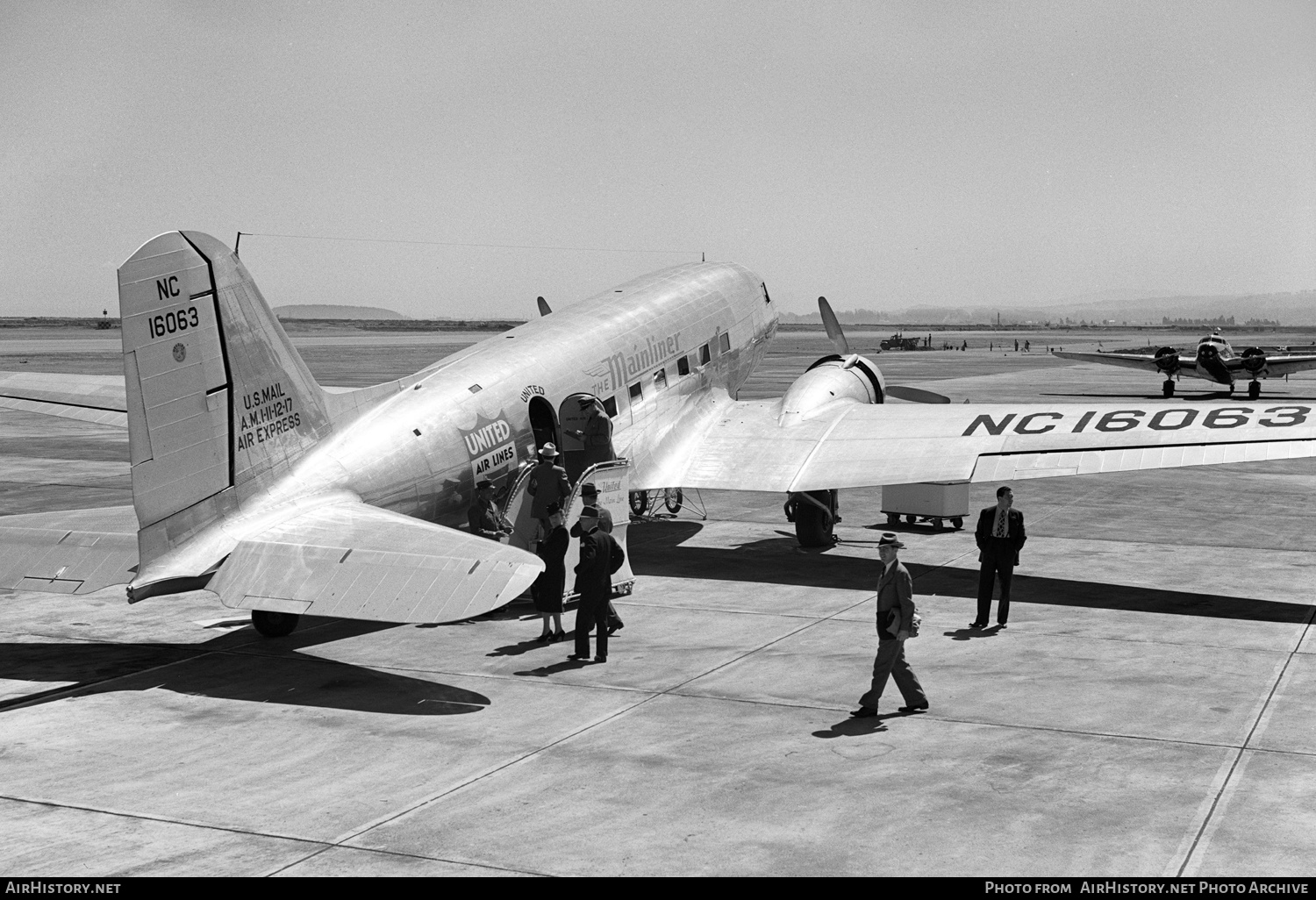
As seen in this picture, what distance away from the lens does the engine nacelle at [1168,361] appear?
5912cm

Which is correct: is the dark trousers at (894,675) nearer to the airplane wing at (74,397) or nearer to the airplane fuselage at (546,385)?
the airplane fuselage at (546,385)

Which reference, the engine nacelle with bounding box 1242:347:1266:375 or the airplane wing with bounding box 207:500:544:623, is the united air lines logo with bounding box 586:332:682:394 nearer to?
the airplane wing with bounding box 207:500:544:623

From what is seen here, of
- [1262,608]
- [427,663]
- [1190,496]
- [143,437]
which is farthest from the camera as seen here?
[1190,496]

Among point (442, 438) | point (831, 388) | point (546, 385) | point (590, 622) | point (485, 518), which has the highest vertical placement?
point (546, 385)

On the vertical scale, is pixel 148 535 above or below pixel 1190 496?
above

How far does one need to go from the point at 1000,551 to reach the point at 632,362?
308 inches

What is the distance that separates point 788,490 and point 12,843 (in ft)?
40.3

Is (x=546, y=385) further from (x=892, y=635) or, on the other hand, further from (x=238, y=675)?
(x=892, y=635)

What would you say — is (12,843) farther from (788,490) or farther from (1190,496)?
(1190,496)

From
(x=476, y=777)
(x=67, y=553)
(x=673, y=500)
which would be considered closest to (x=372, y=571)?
(x=476, y=777)

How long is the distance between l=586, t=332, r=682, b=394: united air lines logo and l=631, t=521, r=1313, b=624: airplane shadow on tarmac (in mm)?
2899

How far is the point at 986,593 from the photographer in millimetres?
15039

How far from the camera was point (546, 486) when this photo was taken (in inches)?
610
